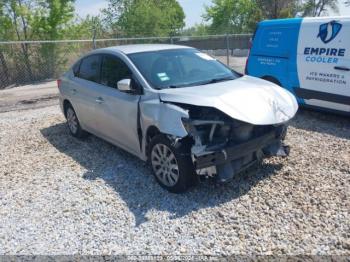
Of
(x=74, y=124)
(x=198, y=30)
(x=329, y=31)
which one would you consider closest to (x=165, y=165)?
(x=74, y=124)

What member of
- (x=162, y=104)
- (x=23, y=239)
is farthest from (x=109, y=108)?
(x=23, y=239)

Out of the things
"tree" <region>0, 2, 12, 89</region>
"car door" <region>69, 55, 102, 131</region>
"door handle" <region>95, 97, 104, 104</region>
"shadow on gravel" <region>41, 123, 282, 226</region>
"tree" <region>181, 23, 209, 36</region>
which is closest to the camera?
"shadow on gravel" <region>41, 123, 282, 226</region>

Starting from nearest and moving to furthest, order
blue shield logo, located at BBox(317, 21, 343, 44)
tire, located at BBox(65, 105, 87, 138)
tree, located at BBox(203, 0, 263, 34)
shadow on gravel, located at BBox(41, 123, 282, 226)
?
1. shadow on gravel, located at BBox(41, 123, 282, 226)
2. blue shield logo, located at BBox(317, 21, 343, 44)
3. tire, located at BBox(65, 105, 87, 138)
4. tree, located at BBox(203, 0, 263, 34)

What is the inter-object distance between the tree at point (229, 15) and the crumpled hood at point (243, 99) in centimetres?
3538

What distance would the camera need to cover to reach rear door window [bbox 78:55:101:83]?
5.25 metres

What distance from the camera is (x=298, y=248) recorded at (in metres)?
2.92

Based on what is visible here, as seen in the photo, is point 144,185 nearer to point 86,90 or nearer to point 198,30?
point 86,90

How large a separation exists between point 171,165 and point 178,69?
4.69 feet

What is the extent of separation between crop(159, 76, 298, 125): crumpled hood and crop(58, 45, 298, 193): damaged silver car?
0.03 feet

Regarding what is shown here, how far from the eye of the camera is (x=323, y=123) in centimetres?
622

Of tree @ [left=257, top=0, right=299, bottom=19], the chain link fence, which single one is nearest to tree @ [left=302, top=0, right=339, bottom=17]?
tree @ [left=257, top=0, right=299, bottom=19]

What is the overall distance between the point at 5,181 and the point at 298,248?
396 centimetres

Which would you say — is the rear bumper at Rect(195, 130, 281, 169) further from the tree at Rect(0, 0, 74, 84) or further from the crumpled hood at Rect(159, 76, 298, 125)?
the tree at Rect(0, 0, 74, 84)

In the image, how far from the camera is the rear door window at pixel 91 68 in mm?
5252
